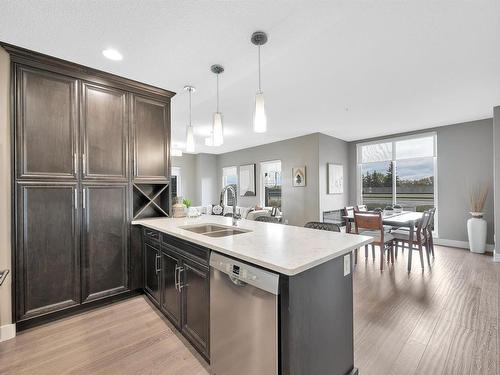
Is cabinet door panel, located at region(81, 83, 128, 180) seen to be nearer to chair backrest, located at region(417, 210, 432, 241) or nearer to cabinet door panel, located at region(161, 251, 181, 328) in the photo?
→ cabinet door panel, located at region(161, 251, 181, 328)

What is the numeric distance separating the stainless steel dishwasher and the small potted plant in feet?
17.2

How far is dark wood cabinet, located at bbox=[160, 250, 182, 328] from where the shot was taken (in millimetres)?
1959

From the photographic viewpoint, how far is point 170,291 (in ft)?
6.90

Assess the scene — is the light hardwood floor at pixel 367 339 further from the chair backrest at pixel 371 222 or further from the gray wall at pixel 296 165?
the gray wall at pixel 296 165

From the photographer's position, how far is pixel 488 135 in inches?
180

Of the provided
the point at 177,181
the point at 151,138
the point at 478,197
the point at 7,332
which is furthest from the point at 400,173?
the point at 7,332

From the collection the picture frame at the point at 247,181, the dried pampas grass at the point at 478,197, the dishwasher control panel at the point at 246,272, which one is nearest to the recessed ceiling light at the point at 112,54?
the dishwasher control panel at the point at 246,272

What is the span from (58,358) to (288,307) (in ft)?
6.30

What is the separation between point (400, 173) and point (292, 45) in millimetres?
5029

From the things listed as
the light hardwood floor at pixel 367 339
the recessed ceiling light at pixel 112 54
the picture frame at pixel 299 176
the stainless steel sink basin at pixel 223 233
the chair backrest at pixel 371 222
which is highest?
the recessed ceiling light at pixel 112 54

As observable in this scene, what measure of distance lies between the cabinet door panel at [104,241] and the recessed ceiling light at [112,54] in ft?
4.27

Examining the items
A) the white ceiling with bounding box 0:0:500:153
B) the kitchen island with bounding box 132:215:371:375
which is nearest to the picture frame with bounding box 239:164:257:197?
the white ceiling with bounding box 0:0:500:153

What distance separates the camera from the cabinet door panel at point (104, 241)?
95.4 inches

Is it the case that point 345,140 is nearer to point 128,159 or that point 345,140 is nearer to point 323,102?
point 323,102
